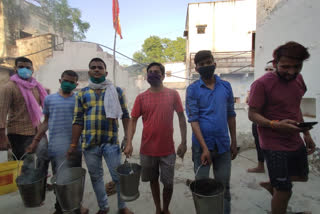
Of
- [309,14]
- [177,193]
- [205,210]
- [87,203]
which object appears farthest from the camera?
[309,14]

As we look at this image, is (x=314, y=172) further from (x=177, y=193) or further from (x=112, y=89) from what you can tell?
(x=112, y=89)

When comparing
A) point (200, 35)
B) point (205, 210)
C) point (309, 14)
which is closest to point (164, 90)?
point (205, 210)

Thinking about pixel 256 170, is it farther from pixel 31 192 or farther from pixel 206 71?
pixel 31 192

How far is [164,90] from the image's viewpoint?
233 centimetres

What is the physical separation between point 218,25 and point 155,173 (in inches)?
666

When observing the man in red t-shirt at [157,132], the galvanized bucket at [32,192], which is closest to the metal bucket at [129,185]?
the man in red t-shirt at [157,132]

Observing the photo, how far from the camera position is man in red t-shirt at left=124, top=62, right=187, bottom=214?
7.28 feet

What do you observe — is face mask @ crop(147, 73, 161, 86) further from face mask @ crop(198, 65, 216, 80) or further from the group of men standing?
face mask @ crop(198, 65, 216, 80)

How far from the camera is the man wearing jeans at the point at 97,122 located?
2207mm

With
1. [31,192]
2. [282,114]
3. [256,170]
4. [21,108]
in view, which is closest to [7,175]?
[21,108]

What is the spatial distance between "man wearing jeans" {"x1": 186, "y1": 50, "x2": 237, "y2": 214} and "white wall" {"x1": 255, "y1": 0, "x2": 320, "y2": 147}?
2.35 meters

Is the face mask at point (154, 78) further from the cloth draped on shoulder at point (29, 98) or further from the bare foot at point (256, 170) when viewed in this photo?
the bare foot at point (256, 170)

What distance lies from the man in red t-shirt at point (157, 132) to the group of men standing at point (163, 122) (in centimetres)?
1

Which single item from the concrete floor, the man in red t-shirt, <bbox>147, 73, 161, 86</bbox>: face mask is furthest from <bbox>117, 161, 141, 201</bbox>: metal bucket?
<bbox>147, 73, 161, 86</bbox>: face mask
